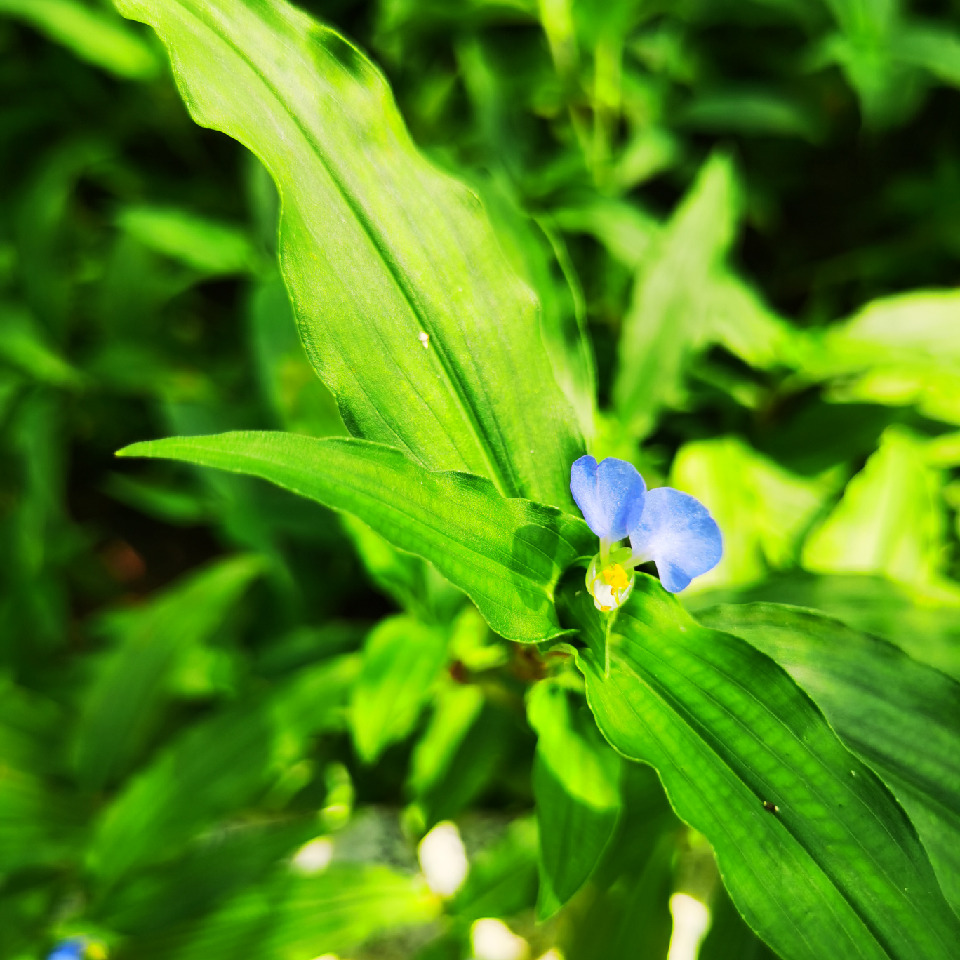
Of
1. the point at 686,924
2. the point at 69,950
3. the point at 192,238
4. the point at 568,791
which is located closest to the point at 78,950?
the point at 69,950

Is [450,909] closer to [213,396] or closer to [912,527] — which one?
[912,527]

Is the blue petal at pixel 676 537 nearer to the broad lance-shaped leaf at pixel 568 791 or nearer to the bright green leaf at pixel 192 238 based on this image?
the broad lance-shaped leaf at pixel 568 791

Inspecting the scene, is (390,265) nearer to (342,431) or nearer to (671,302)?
(342,431)

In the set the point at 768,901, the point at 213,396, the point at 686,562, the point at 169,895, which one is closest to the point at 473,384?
the point at 686,562

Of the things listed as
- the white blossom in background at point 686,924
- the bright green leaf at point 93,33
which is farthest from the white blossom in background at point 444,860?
the bright green leaf at point 93,33

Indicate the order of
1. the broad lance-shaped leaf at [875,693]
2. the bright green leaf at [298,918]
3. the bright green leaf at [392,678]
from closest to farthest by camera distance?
the broad lance-shaped leaf at [875,693]
the bright green leaf at [392,678]
the bright green leaf at [298,918]

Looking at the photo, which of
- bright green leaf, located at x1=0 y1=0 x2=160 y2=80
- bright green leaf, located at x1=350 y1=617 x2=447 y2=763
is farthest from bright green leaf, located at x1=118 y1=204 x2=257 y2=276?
bright green leaf, located at x1=350 y1=617 x2=447 y2=763

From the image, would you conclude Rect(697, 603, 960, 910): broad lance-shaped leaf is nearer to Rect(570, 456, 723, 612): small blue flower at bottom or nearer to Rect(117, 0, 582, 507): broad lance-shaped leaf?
Rect(570, 456, 723, 612): small blue flower at bottom
